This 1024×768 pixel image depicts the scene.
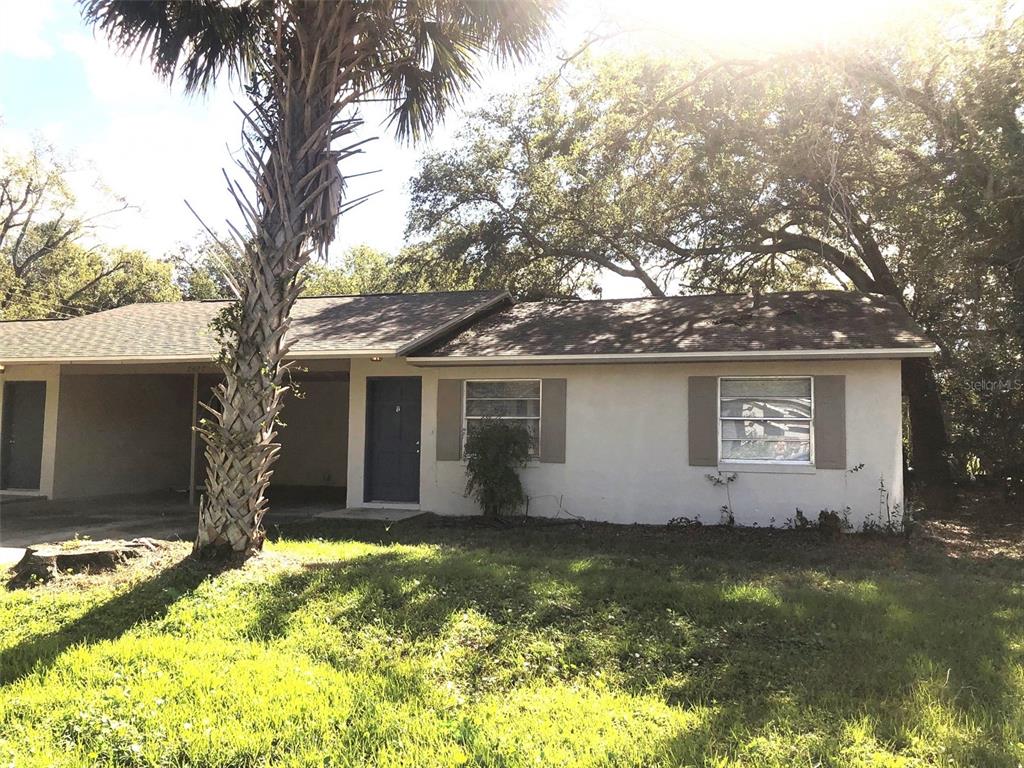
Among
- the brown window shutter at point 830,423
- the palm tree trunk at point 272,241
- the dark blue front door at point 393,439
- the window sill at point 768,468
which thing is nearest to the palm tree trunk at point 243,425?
the palm tree trunk at point 272,241

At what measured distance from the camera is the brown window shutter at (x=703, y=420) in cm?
1053

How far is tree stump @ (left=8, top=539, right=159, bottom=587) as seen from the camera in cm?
646

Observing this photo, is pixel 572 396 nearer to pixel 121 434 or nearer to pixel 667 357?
pixel 667 357

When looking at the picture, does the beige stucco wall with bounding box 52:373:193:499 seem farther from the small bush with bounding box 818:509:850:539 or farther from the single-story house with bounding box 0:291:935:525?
the small bush with bounding box 818:509:850:539

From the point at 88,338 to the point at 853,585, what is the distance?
13.8m

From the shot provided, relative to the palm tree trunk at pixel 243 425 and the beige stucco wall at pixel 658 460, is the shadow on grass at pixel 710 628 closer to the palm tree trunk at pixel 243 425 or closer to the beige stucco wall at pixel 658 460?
the palm tree trunk at pixel 243 425

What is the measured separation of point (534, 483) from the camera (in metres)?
11.4

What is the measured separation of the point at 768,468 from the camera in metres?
10.3

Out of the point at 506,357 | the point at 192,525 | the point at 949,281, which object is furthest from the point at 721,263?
the point at 192,525

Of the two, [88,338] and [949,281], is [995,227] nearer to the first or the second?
[949,281]

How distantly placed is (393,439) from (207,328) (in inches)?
147

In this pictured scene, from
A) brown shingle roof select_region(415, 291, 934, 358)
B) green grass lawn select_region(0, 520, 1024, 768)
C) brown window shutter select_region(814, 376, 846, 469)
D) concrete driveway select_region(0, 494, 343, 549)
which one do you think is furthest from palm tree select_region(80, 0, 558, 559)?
brown window shutter select_region(814, 376, 846, 469)

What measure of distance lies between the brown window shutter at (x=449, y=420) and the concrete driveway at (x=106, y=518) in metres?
2.49

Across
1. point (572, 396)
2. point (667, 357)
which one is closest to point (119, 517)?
point (572, 396)
